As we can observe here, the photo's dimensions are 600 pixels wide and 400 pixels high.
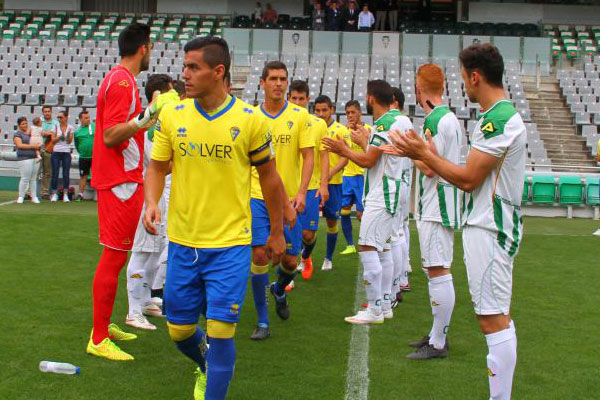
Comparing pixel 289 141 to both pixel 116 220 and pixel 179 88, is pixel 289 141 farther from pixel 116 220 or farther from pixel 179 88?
pixel 116 220

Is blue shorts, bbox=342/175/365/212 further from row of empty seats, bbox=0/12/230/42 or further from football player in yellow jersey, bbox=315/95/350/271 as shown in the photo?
row of empty seats, bbox=0/12/230/42

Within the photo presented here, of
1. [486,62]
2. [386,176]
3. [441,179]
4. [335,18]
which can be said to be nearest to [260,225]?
[386,176]

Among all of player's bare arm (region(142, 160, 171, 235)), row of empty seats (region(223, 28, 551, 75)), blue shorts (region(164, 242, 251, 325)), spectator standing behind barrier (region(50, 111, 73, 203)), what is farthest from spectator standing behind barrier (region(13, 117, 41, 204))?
blue shorts (region(164, 242, 251, 325))

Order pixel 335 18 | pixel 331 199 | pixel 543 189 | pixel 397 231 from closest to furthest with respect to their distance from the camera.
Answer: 1. pixel 397 231
2. pixel 331 199
3. pixel 543 189
4. pixel 335 18

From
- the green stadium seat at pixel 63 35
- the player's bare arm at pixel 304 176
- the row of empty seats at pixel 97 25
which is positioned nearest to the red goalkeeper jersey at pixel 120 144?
the player's bare arm at pixel 304 176

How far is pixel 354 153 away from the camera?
20.9ft

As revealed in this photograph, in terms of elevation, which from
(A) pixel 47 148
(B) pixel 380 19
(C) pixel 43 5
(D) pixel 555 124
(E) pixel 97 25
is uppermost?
(C) pixel 43 5

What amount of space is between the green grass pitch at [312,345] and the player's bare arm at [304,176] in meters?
1.10

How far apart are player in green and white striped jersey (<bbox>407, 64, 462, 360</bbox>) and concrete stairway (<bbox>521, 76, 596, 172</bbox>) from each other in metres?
15.8

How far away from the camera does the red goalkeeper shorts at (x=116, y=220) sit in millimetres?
5484

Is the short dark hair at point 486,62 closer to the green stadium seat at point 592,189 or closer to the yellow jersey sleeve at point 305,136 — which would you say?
the yellow jersey sleeve at point 305,136

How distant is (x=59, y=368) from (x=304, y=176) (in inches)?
99.7

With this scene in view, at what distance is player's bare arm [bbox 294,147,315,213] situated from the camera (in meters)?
6.29

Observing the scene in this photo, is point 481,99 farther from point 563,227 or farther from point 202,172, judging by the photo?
point 563,227
